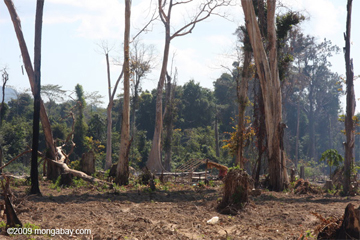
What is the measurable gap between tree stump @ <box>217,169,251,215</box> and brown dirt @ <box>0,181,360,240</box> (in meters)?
0.21

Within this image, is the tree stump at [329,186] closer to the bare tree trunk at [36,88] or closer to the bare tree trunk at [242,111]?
the bare tree trunk at [242,111]

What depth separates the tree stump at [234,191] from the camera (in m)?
9.02

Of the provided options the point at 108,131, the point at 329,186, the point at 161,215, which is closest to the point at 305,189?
the point at 329,186

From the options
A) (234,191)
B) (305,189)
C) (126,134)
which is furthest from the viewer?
(126,134)

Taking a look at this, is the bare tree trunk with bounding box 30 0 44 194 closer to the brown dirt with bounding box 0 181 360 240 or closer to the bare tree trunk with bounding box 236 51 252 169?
the brown dirt with bounding box 0 181 360 240

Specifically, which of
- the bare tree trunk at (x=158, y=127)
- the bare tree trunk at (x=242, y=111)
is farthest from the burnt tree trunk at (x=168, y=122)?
the bare tree trunk at (x=242, y=111)

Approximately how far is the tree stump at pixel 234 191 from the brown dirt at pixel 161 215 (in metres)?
0.21

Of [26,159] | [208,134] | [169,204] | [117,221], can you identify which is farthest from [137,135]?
[117,221]

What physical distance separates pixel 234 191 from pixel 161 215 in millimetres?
1736

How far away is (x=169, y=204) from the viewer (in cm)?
1010

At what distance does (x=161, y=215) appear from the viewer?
8492 mm

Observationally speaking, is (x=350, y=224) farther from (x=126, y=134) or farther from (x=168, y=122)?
(x=168, y=122)

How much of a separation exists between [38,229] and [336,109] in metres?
45.9

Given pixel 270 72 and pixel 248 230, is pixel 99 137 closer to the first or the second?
pixel 270 72
